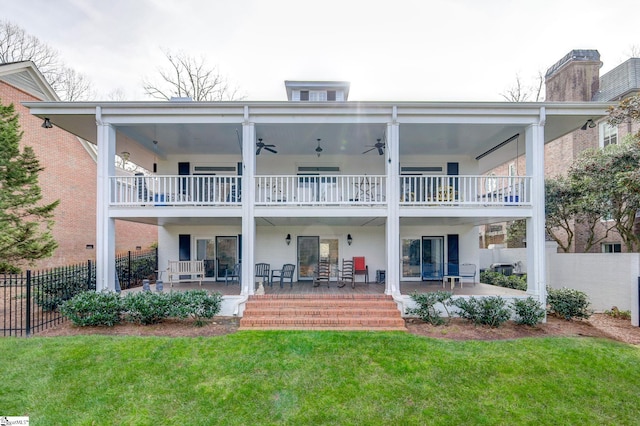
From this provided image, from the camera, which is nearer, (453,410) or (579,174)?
(453,410)

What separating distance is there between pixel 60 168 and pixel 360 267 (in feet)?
53.0

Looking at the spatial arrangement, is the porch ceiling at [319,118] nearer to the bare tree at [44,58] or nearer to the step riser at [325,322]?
the step riser at [325,322]

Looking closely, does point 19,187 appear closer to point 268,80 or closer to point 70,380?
point 70,380

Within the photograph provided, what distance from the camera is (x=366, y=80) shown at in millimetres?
14500

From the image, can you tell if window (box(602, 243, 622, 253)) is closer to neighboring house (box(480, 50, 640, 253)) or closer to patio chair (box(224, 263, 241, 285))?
neighboring house (box(480, 50, 640, 253))

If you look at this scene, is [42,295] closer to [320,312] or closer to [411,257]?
[320,312]

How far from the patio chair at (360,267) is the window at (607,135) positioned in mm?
15302

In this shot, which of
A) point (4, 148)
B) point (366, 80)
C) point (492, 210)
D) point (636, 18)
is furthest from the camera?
point (366, 80)

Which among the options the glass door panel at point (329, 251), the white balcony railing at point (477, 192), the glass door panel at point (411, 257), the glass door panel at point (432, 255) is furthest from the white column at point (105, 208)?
the glass door panel at point (432, 255)

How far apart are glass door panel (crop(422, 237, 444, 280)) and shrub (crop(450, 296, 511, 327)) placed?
403 cm

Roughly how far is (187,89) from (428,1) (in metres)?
17.6

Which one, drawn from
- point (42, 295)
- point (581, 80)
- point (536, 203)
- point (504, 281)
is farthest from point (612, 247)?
point (42, 295)

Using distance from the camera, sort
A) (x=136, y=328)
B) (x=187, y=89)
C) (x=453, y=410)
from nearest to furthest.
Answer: (x=453, y=410) → (x=136, y=328) → (x=187, y=89)

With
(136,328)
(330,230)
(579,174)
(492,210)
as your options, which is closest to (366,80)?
(330,230)
